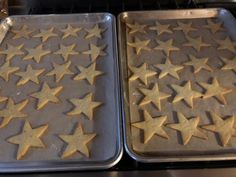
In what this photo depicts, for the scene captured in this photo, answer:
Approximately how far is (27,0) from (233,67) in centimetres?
91

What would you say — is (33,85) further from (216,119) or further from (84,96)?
(216,119)

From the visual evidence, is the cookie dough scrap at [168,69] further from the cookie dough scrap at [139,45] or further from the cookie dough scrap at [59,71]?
the cookie dough scrap at [59,71]

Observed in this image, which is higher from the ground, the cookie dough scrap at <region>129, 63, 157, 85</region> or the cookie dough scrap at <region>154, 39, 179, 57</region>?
the cookie dough scrap at <region>154, 39, 179, 57</region>

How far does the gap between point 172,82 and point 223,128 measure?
0.25 meters

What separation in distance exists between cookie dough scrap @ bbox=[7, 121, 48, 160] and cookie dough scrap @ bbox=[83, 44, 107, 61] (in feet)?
1.23

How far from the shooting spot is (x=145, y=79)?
102cm

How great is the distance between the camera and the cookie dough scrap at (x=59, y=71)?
1.04 metres

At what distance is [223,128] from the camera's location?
85 cm

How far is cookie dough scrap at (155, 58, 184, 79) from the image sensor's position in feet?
3.42

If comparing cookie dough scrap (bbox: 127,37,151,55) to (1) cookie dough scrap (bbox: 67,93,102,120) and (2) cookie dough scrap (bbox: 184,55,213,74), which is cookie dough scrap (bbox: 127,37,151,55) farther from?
(1) cookie dough scrap (bbox: 67,93,102,120)

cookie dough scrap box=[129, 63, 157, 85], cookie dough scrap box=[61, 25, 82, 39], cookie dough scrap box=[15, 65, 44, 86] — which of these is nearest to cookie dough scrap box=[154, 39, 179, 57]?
cookie dough scrap box=[129, 63, 157, 85]

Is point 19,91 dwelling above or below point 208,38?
below

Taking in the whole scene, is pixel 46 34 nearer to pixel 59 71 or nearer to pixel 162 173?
pixel 59 71

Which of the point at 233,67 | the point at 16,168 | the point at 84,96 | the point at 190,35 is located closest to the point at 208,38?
the point at 190,35
